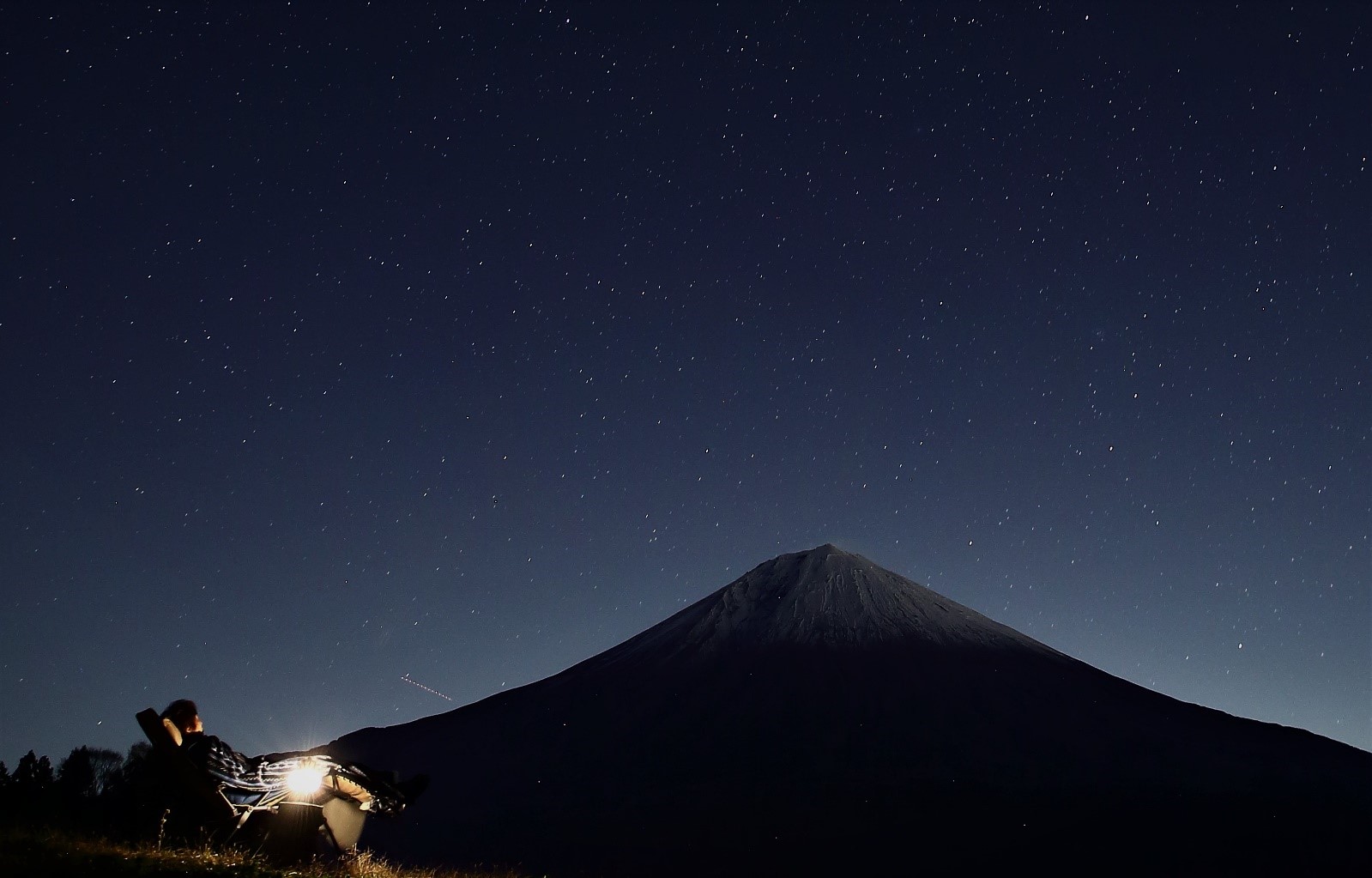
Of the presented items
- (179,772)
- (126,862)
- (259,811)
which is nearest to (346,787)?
(259,811)

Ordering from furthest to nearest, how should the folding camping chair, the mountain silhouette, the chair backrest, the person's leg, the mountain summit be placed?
the mountain summit, the mountain silhouette, the person's leg, the folding camping chair, the chair backrest

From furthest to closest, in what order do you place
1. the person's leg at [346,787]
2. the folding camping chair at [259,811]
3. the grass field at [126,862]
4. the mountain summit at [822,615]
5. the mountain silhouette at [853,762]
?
the mountain summit at [822,615], the mountain silhouette at [853,762], the person's leg at [346,787], the folding camping chair at [259,811], the grass field at [126,862]

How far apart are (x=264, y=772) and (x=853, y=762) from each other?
298 feet

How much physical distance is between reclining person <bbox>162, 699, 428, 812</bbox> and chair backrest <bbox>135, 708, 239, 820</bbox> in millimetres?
90

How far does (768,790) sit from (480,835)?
25.6 m

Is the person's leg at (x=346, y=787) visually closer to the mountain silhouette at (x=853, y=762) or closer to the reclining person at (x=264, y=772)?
the reclining person at (x=264, y=772)

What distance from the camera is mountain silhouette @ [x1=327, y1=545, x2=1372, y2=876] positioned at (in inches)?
3071

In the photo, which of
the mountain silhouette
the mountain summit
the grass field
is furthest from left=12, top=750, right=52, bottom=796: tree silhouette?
the mountain summit

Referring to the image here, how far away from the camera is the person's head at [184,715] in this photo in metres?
8.60

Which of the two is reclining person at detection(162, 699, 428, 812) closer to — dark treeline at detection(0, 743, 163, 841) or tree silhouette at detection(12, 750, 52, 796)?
dark treeline at detection(0, 743, 163, 841)

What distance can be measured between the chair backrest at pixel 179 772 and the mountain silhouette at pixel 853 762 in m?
69.3

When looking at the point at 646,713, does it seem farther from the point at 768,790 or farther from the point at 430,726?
the point at 430,726

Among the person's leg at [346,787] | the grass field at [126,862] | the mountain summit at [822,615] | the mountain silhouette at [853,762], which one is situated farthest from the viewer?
the mountain summit at [822,615]

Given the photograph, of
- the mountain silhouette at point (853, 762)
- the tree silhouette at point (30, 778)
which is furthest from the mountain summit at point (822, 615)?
the tree silhouette at point (30, 778)
